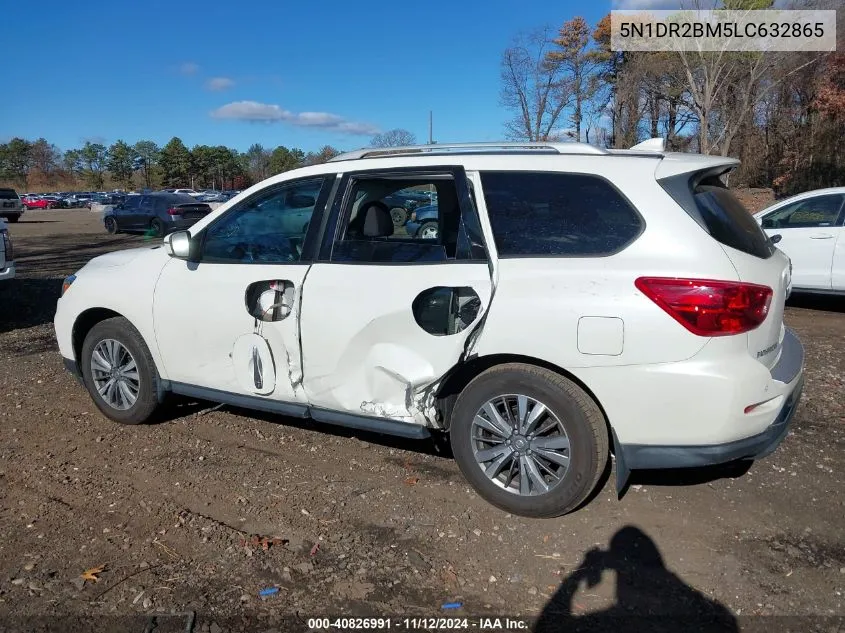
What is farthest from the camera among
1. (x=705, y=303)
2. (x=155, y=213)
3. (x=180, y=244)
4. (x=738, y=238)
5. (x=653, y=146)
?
(x=155, y=213)

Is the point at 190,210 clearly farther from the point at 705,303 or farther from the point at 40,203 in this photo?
the point at 40,203

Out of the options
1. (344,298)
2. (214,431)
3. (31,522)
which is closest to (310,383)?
(344,298)

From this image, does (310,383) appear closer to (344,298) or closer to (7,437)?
(344,298)

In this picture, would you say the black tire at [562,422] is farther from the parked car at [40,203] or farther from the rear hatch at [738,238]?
the parked car at [40,203]

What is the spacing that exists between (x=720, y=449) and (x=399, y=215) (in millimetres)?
2570

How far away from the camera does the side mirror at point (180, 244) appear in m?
4.36

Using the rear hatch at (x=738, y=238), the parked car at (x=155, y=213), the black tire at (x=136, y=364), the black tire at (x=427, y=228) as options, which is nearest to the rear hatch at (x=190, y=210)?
the parked car at (x=155, y=213)

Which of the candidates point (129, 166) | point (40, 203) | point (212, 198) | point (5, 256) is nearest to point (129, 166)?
point (129, 166)

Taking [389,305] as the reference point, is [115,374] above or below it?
below

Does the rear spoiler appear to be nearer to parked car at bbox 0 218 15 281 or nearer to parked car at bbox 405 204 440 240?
parked car at bbox 405 204 440 240

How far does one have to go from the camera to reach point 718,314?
3.07m

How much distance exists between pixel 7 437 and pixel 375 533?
9.66ft

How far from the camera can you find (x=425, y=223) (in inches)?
182

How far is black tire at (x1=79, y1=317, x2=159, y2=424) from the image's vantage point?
15.4ft
